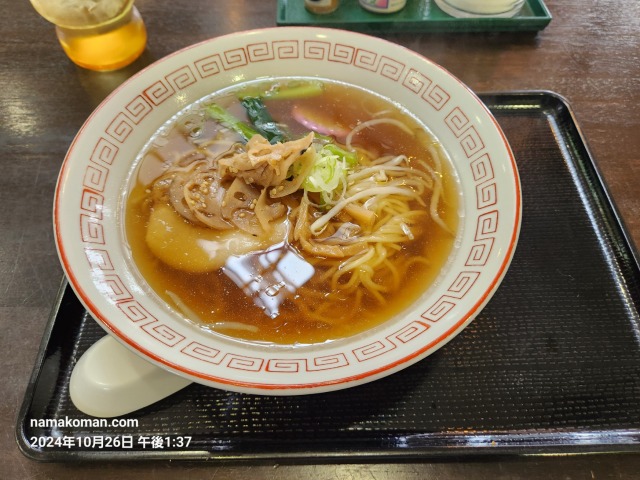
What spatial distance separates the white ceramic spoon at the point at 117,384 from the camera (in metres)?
1.32

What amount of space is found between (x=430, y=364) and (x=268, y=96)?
1.32m

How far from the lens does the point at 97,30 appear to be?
2291 mm

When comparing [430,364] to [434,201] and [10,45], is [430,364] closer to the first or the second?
[434,201]

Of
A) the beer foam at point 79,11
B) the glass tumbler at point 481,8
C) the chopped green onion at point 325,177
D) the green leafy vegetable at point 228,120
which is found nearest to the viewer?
the chopped green onion at point 325,177

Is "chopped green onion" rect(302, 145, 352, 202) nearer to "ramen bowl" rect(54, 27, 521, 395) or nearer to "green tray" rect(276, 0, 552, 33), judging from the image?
"ramen bowl" rect(54, 27, 521, 395)

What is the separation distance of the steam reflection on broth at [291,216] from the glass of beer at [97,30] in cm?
71

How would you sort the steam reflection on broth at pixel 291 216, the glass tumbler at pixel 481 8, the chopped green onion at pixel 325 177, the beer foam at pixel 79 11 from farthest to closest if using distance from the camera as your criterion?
the glass tumbler at pixel 481 8 < the beer foam at pixel 79 11 < the chopped green onion at pixel 325 177 < the steam reflection on broth at pixel 291 216

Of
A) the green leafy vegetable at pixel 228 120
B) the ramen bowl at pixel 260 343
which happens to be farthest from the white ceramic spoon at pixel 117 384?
the green leafy vegetable at pixel 228 120

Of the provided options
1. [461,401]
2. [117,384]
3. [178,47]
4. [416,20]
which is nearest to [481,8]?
[416,20]

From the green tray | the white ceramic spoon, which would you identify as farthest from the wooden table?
the white ceramic spoon

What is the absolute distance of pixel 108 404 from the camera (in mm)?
1321

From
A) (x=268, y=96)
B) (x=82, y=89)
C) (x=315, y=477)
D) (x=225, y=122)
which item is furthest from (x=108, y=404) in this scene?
(x=82, y=89)

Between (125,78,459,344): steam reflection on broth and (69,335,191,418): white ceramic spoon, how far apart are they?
0.20 m

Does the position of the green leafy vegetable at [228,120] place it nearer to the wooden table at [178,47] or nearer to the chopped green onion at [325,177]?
the chopped green onion at [325,177]
